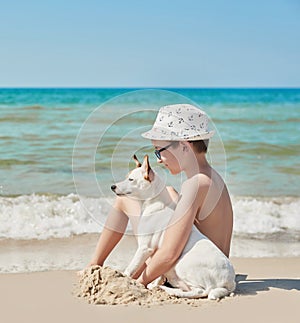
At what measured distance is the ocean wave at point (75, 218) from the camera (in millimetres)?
6852

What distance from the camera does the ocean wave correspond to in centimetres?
685

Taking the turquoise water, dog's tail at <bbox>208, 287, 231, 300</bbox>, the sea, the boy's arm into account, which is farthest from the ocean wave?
dog's tail at <bbox>208, 287, 231, 300</bbox>

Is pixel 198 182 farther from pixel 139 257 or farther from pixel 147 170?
pixel 139 257

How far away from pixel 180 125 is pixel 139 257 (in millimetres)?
838

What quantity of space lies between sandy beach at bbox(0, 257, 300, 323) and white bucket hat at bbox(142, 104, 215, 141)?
992 millimetres

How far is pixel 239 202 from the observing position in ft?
27.9

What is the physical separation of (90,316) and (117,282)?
29cm

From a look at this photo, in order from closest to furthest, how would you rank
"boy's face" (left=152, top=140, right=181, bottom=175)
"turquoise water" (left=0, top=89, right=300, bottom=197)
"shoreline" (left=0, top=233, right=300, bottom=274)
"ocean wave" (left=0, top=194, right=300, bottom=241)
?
"boy's face" (left=152, top=140, right=181, bottom=175)
"turquoise water" (left=0, top=89, right=300, bottom=197)
"shoreline" (left=0, top=233, right=300, bottom=274)
"ocean wave" (left=0, top=194, right=300, bottom=241)

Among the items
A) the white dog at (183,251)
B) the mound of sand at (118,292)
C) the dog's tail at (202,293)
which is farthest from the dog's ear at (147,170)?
the dog's tail at (202,293)

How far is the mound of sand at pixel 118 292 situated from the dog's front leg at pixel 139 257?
7 cm

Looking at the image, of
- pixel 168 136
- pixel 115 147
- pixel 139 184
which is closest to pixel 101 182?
pixel 115 147

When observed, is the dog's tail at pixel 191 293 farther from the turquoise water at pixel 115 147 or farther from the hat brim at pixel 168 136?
the hat brim at pixel 168 136

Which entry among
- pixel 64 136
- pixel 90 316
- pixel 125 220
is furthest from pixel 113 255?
pixel 64 136

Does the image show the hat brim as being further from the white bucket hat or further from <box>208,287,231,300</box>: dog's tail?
<box>208,287,231,300</box>: dog's tail
